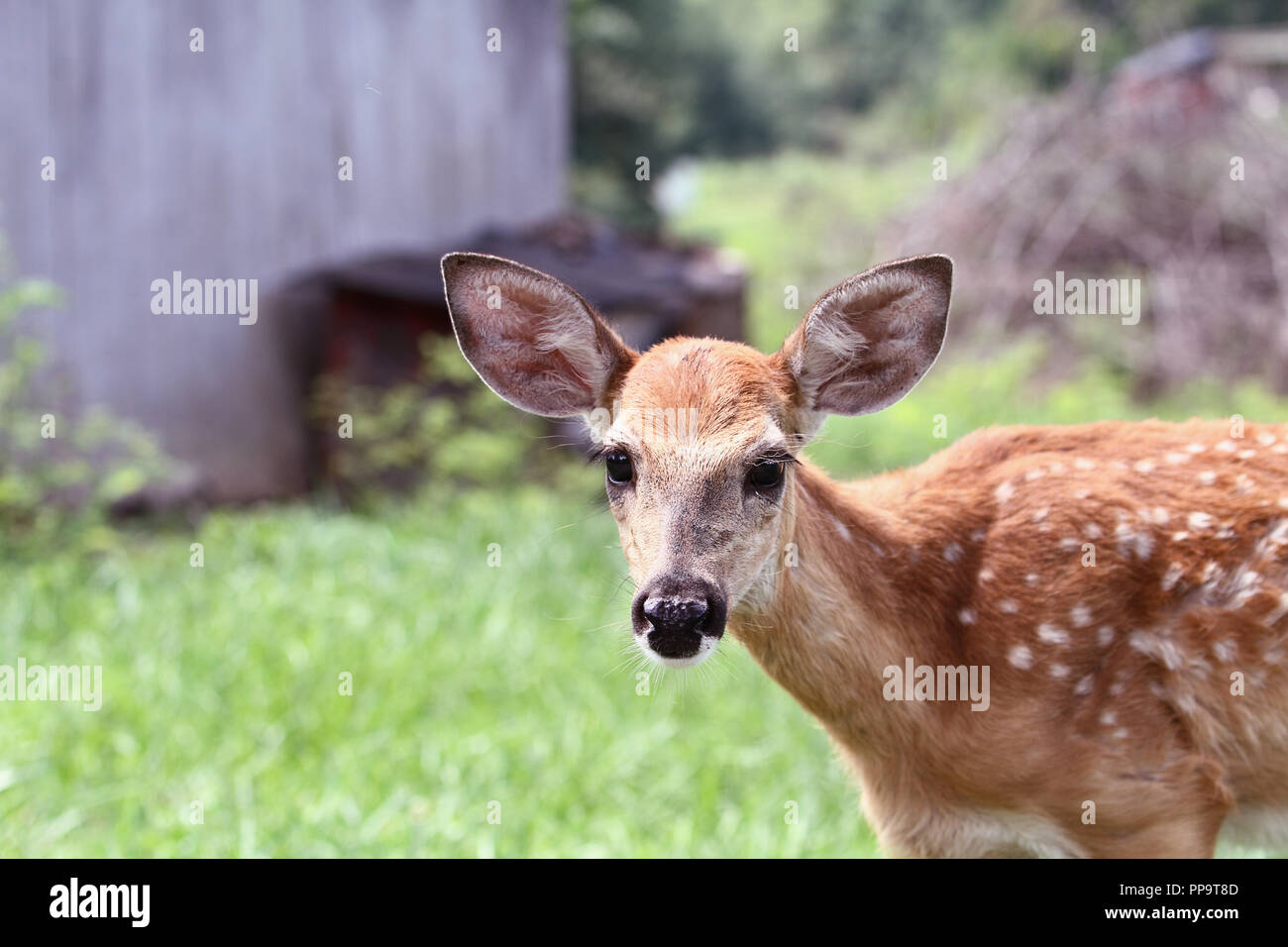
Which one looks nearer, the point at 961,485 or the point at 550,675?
the point at 961,485

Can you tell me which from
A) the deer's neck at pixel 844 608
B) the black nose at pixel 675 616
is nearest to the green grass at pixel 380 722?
the deer's neck at pixel 844 608

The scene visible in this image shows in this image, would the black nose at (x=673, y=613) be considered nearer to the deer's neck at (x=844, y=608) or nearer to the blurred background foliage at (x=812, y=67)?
the deer's neck at (x=844, y=608)

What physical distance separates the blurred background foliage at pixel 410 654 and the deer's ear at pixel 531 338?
23.3 inches

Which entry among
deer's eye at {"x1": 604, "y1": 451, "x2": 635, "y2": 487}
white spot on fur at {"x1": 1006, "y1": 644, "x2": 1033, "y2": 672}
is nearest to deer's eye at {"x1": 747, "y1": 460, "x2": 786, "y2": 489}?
deer's eye at {"x1": 604, "y1": 451, "x2": 635, "y2": 487}

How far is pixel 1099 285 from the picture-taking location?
10836 mm

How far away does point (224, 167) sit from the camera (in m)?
8.18

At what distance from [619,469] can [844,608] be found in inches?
24.6

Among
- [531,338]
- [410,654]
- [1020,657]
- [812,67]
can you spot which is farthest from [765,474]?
[812,67]

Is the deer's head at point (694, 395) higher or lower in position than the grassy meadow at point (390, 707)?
higher

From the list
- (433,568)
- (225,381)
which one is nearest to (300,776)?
(433,568)

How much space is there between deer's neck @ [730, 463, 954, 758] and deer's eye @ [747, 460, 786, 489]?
0.14 m

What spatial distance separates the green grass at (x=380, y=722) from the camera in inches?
167
